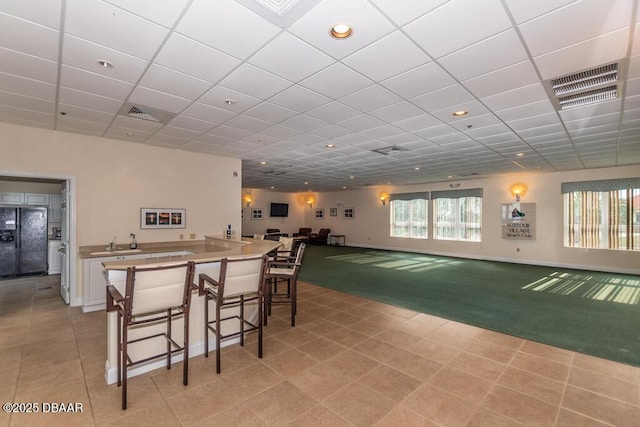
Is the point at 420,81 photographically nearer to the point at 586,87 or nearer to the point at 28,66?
the point at 586,87

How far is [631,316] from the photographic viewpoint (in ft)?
13.9

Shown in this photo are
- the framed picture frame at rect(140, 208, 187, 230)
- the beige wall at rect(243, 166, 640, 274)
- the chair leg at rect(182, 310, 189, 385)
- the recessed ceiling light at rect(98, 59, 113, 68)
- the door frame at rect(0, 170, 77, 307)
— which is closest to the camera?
the chair leg at rect(182, 310, 189, 385)

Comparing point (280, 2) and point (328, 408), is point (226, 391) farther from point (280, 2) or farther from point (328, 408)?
point (280, 2)

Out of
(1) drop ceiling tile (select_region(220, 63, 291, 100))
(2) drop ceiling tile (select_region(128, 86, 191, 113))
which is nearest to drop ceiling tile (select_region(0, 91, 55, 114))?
(2) drop ceiling tile (select_region(128, 86, 191, 113))

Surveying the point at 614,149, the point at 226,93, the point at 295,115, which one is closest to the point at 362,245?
the point at 614,149

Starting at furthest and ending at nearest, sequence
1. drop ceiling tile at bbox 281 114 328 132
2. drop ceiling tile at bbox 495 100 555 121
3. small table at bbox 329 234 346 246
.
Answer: small table at bbox 329 234 346 246
drop ceiling tile at bbox 281 114 328 132
drop ceiling tile at bbox 495 100 555 121

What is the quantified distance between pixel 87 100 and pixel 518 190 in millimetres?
10332

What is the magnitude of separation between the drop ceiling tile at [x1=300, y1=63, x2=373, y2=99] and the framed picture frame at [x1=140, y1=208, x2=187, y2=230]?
158 inches

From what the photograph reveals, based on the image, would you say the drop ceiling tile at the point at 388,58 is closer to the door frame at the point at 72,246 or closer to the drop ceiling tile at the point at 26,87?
the drop ceiling tile at the point at 26,87

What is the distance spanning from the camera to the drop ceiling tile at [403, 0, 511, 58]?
6.22 ft

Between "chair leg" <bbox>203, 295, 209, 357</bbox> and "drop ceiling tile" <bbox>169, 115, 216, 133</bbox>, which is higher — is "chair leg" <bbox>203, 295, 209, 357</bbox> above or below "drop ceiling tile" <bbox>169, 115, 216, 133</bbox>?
below

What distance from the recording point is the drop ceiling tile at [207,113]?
11.8ft

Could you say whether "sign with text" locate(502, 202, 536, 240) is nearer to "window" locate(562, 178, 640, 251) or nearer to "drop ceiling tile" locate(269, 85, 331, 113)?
"window" locate(562, 178, 640, 251)

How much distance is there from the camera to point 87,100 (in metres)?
3.35
